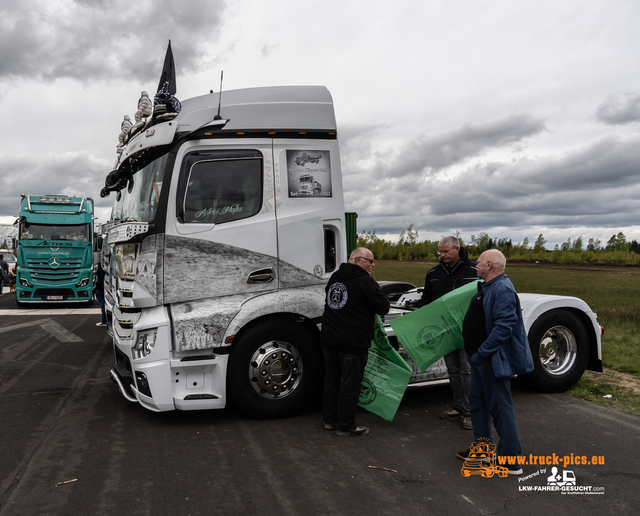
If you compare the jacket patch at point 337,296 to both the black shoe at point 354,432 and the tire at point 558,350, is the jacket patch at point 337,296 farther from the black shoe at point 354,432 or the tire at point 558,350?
the tire at point 558,350

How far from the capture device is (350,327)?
4.61 m

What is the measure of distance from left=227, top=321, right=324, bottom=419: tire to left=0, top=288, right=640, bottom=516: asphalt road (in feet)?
0.69

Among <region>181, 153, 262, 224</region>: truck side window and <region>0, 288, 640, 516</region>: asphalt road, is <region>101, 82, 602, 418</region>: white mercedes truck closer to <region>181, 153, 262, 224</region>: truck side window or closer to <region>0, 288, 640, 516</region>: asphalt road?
<region>181, 153, 262, 224</region>: truck side window

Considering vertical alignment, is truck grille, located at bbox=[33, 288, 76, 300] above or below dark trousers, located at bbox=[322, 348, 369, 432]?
above

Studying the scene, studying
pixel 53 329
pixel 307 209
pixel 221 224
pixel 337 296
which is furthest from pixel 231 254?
pixel 53 329

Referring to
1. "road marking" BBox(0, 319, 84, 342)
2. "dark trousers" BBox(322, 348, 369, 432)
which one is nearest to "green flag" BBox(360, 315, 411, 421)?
"dark trousers" BBox(322, 348, 369, 432)

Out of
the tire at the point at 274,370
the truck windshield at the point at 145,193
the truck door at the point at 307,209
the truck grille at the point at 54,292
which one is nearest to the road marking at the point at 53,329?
the truck grille at the point at 54,292

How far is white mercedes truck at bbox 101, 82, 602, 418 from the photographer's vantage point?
480 centimetres

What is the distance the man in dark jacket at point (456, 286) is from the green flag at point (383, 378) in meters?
0.61

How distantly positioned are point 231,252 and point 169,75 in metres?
2.33

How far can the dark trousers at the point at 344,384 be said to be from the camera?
4.69 meters

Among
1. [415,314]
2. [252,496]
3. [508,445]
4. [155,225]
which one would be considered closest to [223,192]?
[155,225]

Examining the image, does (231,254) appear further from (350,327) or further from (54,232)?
(54,232)

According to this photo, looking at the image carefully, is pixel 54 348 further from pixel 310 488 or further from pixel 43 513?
pixel 310 488
